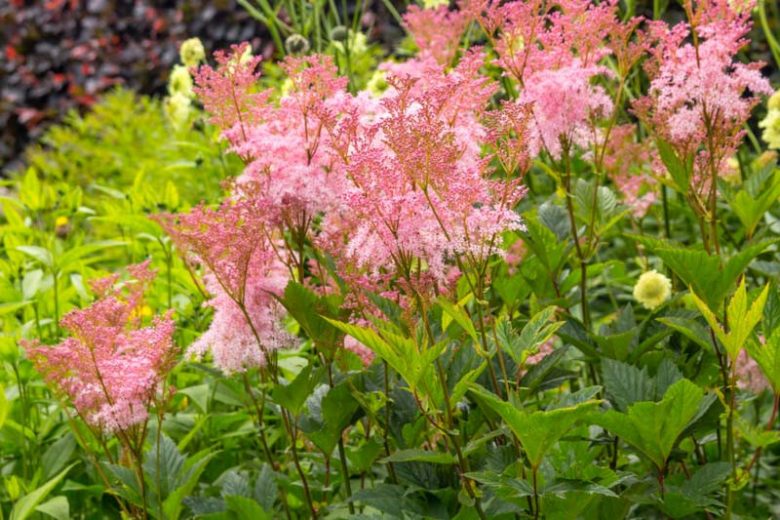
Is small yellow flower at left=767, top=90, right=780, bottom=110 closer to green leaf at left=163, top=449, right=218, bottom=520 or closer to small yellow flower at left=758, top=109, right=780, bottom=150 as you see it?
small yellow flower at left=758, top=109, right=780, bottom=150

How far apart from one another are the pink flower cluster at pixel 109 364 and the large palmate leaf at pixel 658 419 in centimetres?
60

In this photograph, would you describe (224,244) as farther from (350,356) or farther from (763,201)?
(763,201)

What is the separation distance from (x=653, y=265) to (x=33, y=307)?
4.47 ft

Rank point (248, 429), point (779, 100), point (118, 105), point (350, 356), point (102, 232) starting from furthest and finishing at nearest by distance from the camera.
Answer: point (118, 105), point (102, 232), point (779, 100), point (248, 429), point (350, 356)

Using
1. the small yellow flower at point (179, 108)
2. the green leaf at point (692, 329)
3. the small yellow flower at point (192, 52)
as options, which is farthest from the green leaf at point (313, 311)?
the small yellow flower at point (179, 108)

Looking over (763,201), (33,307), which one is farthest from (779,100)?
(33,307)

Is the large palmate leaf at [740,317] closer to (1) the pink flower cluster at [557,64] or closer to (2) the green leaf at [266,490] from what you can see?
(1) the pink flower cluster at [557,64]

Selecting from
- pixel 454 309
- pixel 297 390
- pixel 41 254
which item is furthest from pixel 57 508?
pixel 454 309

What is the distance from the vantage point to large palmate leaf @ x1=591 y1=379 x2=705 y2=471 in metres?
1.31

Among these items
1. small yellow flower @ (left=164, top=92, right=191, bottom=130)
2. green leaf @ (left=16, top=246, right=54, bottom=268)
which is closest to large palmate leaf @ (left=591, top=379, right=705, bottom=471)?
green leaf @ (left=16, top=246, right=54, bottom=268)

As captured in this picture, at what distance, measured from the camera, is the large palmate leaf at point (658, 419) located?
131 cm

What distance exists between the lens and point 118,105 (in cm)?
502

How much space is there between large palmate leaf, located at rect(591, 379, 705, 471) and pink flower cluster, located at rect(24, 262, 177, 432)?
0.60 metres

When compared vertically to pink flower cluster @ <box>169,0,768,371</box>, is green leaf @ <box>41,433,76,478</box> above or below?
below
